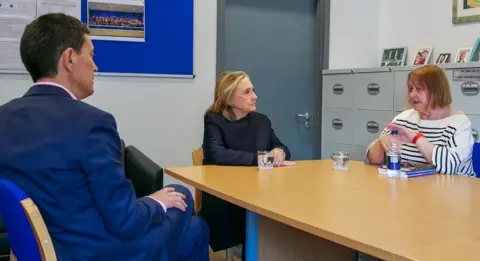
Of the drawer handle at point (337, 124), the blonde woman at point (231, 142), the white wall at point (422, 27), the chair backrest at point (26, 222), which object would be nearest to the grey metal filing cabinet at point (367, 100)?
the drawer handle at point (337, 124)

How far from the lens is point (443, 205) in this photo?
5.46 ft

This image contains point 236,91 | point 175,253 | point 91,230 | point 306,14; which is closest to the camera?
point 91,230

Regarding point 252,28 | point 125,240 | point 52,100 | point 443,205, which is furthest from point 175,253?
point 252,28

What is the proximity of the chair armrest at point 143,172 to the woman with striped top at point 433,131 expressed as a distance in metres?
1.09

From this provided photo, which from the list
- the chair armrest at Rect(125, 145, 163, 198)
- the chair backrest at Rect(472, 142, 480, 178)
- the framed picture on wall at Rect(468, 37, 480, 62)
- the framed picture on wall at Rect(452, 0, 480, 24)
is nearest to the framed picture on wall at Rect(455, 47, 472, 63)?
the framed picture on wall at Rect(468, 37, 480, 62)

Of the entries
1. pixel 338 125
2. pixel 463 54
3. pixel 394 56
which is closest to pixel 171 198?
pixel 338 125

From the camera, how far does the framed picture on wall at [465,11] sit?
3.85m

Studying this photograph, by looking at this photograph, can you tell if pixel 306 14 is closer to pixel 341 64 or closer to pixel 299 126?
pixel 341 64

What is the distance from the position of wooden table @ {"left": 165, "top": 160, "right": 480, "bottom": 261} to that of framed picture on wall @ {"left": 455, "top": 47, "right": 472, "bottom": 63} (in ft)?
5.60

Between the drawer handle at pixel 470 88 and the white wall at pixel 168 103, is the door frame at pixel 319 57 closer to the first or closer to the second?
the white wall at pixel 168 103

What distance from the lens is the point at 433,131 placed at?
2.55 metres

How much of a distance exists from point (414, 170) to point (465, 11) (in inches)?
85.9

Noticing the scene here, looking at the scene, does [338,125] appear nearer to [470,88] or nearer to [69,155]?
[470,88]

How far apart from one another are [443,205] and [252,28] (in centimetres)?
278
